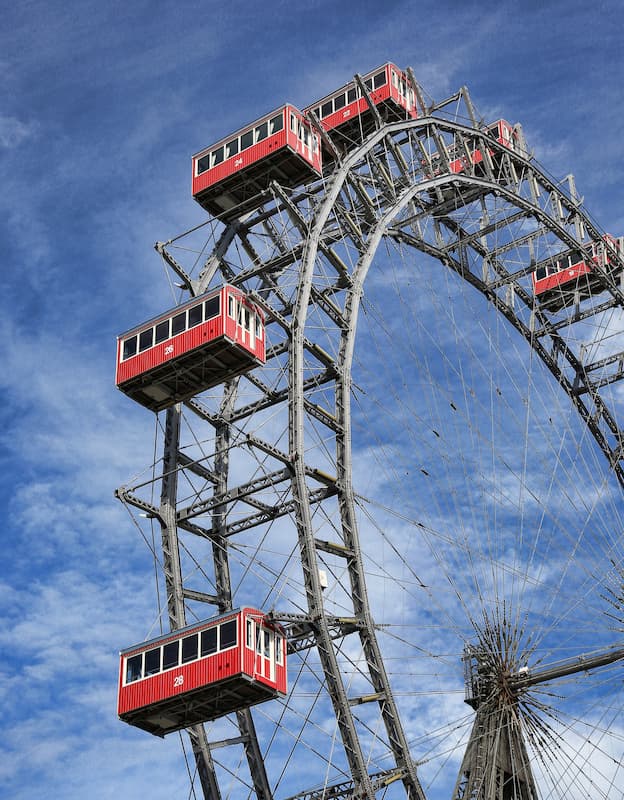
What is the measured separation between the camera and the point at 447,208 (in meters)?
51.5

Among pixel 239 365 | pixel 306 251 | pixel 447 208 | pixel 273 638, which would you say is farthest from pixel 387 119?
pixel 273 638

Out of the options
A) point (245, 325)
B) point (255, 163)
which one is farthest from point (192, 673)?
point (255, 163)

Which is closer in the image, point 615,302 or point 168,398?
point 168,398

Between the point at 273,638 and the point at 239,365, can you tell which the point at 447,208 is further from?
the point at 273,638

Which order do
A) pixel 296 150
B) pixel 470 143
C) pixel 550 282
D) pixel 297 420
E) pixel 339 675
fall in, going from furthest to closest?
pixel 550 282
pixel 470 143
pixel 296 150
pixel 297 420
pixel 339 675

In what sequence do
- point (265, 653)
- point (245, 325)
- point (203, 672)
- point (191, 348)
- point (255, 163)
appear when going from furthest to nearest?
point (255, 163), point (245, 325), point (191, 348), point (265, 653), point (203, 672)

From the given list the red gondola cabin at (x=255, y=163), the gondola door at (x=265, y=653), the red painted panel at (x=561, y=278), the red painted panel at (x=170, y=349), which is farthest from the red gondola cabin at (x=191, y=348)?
the red painted panel at (x=561, y=278)

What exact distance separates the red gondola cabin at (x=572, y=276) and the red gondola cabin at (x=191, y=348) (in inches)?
861

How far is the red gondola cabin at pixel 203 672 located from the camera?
115ft

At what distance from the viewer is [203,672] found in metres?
35.2

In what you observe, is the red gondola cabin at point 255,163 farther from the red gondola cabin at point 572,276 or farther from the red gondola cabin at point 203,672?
the red gondola cabin at point 203,672

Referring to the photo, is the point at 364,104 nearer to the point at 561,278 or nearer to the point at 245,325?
the point at 245,325

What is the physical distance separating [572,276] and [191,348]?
87.5 ft

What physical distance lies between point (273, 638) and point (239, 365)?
29.5 ft
